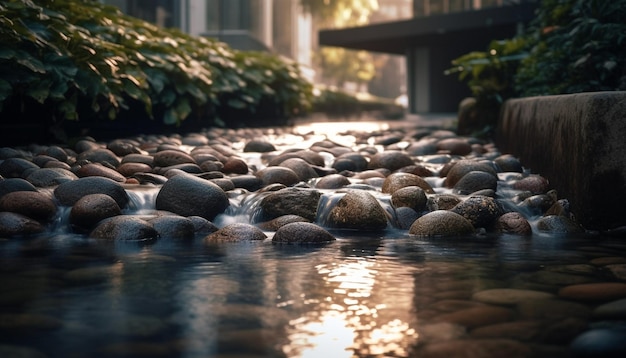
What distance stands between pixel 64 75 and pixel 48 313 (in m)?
4.98

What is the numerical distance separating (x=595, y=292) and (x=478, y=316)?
24.1 inches

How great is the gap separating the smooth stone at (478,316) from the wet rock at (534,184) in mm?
2826

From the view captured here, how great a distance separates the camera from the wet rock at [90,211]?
4578mm

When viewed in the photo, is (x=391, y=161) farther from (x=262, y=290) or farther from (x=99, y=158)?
(x=262, y=290)

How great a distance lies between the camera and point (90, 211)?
4586 mm

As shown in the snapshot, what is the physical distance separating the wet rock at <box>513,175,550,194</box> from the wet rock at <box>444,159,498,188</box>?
0.95 ft

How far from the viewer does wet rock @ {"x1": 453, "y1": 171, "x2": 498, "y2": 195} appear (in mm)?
5582

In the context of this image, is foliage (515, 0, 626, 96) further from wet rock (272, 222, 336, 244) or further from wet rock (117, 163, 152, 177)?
wet rock (117, 163, 152, 177)

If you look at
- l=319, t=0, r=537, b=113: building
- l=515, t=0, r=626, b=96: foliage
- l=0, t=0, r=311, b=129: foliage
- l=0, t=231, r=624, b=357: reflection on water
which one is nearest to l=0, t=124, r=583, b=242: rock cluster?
l=0, t=231, r=624, b=357: reflection on water

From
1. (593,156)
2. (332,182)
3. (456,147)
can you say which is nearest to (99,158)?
(332,182)

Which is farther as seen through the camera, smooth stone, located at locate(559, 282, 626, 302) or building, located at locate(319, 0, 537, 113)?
building, located at locate(319, 0, 537, 113)

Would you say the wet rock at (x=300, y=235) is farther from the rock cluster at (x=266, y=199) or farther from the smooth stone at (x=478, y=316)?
the smooth stone at (x=478, y=316)

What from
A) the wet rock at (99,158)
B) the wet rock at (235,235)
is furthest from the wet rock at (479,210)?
the wet rock at (99,158)

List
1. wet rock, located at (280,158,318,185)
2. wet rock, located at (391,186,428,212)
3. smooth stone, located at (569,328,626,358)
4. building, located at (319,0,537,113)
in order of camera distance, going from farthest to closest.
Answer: building, located at (319,0,537,113) → wet rock, located at (280,158,318,185) → wet rock, located at (391,186,428,212) → smooth stone, located at (569,328,626,358)
